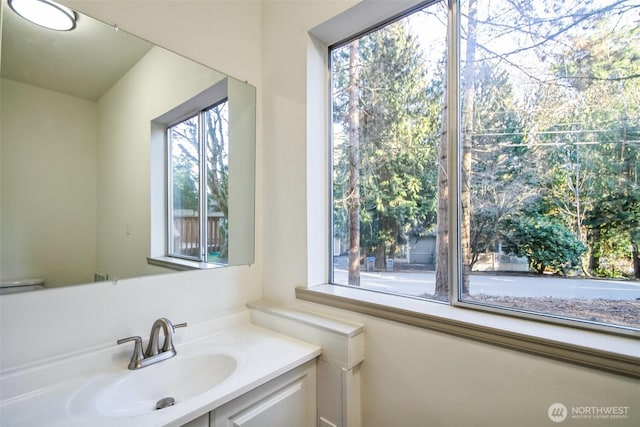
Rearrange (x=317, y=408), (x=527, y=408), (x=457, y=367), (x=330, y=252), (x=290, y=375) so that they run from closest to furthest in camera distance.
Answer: (x=527, y=408) → (x=457, y=367) → (x=290, y=375) → (x=317, y=408) → (x=330, y=252)

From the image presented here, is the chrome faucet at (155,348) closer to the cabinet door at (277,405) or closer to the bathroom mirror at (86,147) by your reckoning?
the bathroom mirror at (86,147)

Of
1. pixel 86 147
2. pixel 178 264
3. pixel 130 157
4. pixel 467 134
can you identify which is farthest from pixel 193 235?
pixel 467 134

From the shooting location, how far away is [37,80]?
97 centimetres

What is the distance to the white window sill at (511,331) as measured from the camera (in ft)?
2.51

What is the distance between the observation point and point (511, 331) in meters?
0.89

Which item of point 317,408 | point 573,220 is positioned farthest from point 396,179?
point 317,408

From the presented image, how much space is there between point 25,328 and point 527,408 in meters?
1.62

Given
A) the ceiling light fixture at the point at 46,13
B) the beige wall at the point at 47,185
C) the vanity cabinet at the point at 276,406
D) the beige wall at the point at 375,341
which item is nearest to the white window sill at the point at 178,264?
the beige wall at the point at 47,185

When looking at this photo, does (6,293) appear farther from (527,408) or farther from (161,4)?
(527,408)

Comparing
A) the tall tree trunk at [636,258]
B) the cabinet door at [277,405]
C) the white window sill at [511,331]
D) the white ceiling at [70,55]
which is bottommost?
the cabinet door at [277,405]

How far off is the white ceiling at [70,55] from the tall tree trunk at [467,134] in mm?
1350

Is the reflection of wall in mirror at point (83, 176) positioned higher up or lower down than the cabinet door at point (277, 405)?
higher up

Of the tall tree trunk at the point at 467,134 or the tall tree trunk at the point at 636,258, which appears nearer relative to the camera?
the tall tree trunk at the point at 636,258

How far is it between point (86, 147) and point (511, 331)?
1640 millimetres
